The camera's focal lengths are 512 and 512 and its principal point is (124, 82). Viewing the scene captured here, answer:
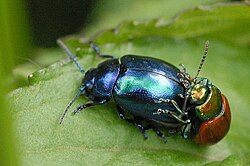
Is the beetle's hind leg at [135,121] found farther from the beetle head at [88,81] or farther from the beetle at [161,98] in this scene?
the beetle head at [88,81]

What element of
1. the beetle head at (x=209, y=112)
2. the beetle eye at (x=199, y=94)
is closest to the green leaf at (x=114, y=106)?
the beetle head at (x=209, y=112)

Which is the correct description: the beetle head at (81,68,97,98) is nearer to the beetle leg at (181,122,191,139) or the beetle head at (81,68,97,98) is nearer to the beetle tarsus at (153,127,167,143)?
the beetle tarsus at (153,127,167,143)

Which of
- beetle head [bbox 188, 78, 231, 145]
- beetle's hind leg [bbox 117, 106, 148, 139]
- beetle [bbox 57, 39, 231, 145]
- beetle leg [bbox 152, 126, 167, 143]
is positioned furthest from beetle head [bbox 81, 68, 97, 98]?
beetle head [bbox 188, 78, 231, 145]

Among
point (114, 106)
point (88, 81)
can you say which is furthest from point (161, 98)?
point (88, 81)

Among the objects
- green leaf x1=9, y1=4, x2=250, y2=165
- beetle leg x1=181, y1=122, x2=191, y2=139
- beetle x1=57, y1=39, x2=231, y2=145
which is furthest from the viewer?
beetle leg x1=181, y1=122, x2=191, y2=139

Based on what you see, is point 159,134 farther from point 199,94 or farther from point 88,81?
point 88,81
